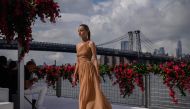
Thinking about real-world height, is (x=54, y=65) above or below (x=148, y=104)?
above

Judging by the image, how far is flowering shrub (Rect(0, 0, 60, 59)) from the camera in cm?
447

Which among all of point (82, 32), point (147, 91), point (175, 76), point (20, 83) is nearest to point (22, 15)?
point (82, 32)

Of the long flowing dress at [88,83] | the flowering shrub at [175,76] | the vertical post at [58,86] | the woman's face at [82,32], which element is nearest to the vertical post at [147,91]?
the flowering shrub at [175,76]

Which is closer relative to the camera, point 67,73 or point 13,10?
point 13,10

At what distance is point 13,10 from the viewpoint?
4.52m

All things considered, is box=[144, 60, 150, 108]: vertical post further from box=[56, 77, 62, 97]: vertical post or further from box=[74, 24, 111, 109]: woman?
box=[56, 77, 62, 97]: vertical post

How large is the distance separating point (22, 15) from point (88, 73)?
1.94 m

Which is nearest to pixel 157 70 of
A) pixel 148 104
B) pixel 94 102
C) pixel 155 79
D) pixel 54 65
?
pixel 155 79

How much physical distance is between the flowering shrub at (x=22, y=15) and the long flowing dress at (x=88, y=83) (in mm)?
1160

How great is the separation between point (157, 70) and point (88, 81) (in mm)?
1859

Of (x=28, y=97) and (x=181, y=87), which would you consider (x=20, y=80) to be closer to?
(x=28, y=97)

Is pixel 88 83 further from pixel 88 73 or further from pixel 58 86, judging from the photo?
pixel 58 86

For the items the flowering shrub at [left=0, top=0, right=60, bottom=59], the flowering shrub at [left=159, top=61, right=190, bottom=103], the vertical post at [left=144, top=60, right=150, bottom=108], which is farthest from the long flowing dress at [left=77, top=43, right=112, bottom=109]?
the vertical post at [left=144, top=60, right=150, bottom=108]

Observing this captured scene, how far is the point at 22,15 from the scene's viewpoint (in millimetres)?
4699
